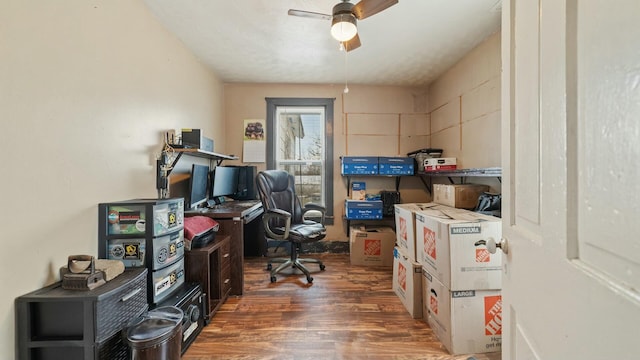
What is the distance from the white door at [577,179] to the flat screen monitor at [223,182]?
8.69 feet

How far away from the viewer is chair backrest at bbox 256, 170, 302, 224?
2589 mm

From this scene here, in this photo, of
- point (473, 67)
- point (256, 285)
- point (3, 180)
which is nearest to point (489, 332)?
point (256, 285)

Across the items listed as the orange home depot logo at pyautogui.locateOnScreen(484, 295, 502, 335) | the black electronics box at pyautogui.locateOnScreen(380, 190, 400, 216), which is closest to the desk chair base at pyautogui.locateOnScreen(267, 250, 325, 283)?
the black electronics box at pyautogui.locateOnScreen(380, 190, 400, 216)

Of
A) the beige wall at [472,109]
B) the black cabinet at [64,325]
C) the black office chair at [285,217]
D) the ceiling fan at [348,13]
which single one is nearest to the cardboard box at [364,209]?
the black office chair at [285,217]

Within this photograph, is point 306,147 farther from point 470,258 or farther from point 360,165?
point 470,258

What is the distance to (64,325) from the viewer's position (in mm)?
1086

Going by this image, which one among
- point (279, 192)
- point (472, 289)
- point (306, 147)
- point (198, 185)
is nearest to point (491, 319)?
point (472, 289)

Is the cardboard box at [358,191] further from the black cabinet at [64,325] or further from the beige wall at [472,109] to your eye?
the black cabinet at [64,325]

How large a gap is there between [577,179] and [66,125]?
1969 millimetres

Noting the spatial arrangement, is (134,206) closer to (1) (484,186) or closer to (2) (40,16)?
(2) (40,16)

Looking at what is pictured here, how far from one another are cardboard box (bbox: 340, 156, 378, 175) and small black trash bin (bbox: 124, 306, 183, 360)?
241 cm

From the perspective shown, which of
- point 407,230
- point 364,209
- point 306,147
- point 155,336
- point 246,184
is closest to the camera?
point 155,336

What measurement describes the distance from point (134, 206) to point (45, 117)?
0.58 m

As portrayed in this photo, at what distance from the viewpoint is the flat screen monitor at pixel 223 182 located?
272 centimetres
